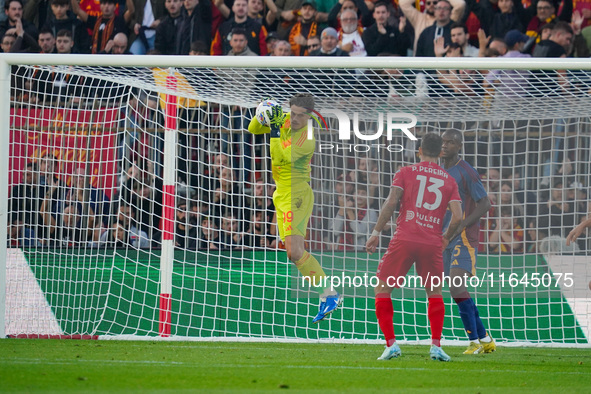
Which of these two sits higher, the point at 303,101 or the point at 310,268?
the point at 303,101

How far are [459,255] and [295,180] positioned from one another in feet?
6.32

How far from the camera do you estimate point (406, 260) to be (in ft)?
22.7

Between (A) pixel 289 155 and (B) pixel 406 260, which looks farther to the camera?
(A) pixel 289 155

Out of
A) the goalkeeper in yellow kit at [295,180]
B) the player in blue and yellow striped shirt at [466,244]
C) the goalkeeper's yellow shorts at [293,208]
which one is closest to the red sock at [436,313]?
the player in blue and yellow striped shirt at [466,244]

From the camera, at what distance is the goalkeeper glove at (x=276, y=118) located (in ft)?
28.2

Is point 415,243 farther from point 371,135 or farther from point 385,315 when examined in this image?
point 371,135

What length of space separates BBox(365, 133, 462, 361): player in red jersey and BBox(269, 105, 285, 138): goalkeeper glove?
2.03 m

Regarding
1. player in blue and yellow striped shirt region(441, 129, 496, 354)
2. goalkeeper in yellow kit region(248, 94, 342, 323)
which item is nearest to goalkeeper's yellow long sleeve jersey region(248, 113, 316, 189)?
goalkeeper in yellow kit region(248, 94, 342, 323)

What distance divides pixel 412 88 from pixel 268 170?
Answer: 2.04m

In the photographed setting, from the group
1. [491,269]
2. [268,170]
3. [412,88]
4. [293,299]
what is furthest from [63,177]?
[491,269]

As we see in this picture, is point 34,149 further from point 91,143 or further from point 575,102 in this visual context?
point 575,102

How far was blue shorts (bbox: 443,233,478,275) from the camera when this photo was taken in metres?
8.16

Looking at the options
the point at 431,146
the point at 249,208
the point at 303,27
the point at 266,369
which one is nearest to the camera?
the point at 266,369

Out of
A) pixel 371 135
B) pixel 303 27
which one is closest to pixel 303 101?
pixel 371 135
